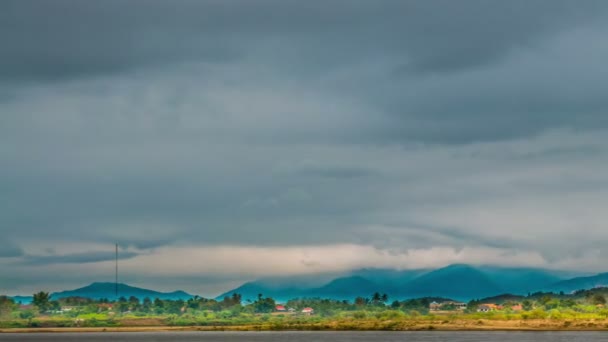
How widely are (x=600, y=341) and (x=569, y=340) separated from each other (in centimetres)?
1166

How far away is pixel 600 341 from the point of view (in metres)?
189

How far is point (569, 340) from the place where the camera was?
19975cm
